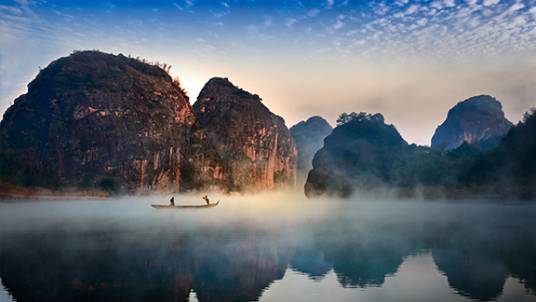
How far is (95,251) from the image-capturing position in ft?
68.9

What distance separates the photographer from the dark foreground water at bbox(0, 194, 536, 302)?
14312mm

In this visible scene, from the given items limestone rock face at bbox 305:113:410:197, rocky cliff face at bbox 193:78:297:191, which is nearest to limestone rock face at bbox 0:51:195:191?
rocky cliff face at bbox 193:78:297:191

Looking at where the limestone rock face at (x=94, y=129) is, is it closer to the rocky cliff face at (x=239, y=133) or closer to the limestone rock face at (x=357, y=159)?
the rocky cliff face at (x=239, y=133)

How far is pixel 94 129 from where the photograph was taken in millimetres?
76375

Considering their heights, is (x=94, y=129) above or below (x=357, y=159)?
above

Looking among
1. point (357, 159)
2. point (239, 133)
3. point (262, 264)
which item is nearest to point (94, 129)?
point (239, 133)

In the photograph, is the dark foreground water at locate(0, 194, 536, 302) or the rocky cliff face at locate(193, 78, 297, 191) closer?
the dark foreground water at locate(0, 194, 536, 302)

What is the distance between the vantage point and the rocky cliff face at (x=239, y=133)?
119500mm

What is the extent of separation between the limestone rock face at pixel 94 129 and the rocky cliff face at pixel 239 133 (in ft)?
77.9

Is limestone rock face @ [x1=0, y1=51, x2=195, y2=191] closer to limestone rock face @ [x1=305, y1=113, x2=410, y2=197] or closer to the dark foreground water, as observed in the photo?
limestone rock face @ [x1=305, y1=113, x2=410, y2=197]

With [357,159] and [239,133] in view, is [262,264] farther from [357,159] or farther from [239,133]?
[239,133]

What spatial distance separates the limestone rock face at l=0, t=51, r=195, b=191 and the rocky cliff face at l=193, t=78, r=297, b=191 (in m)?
23.7

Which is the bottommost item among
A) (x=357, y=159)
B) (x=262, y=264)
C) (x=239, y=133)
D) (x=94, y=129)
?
(x=262, y=264)

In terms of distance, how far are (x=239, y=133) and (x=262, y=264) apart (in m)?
104
